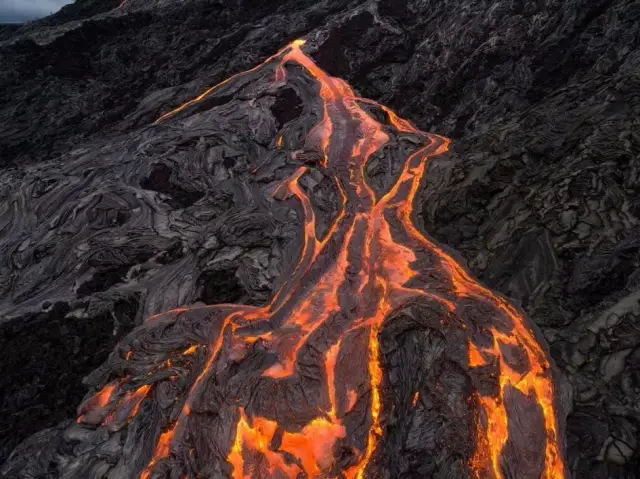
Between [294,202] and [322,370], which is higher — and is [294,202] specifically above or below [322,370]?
above

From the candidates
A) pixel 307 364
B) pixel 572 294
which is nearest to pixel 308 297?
pixel 307 364

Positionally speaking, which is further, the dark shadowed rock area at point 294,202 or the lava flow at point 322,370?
the dark shadowed rock area at point 294,202

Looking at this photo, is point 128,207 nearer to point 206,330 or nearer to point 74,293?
point 74,293

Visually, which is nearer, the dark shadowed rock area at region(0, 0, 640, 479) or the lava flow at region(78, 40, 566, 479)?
the lava flow at region(78, 40, 566, 479)
